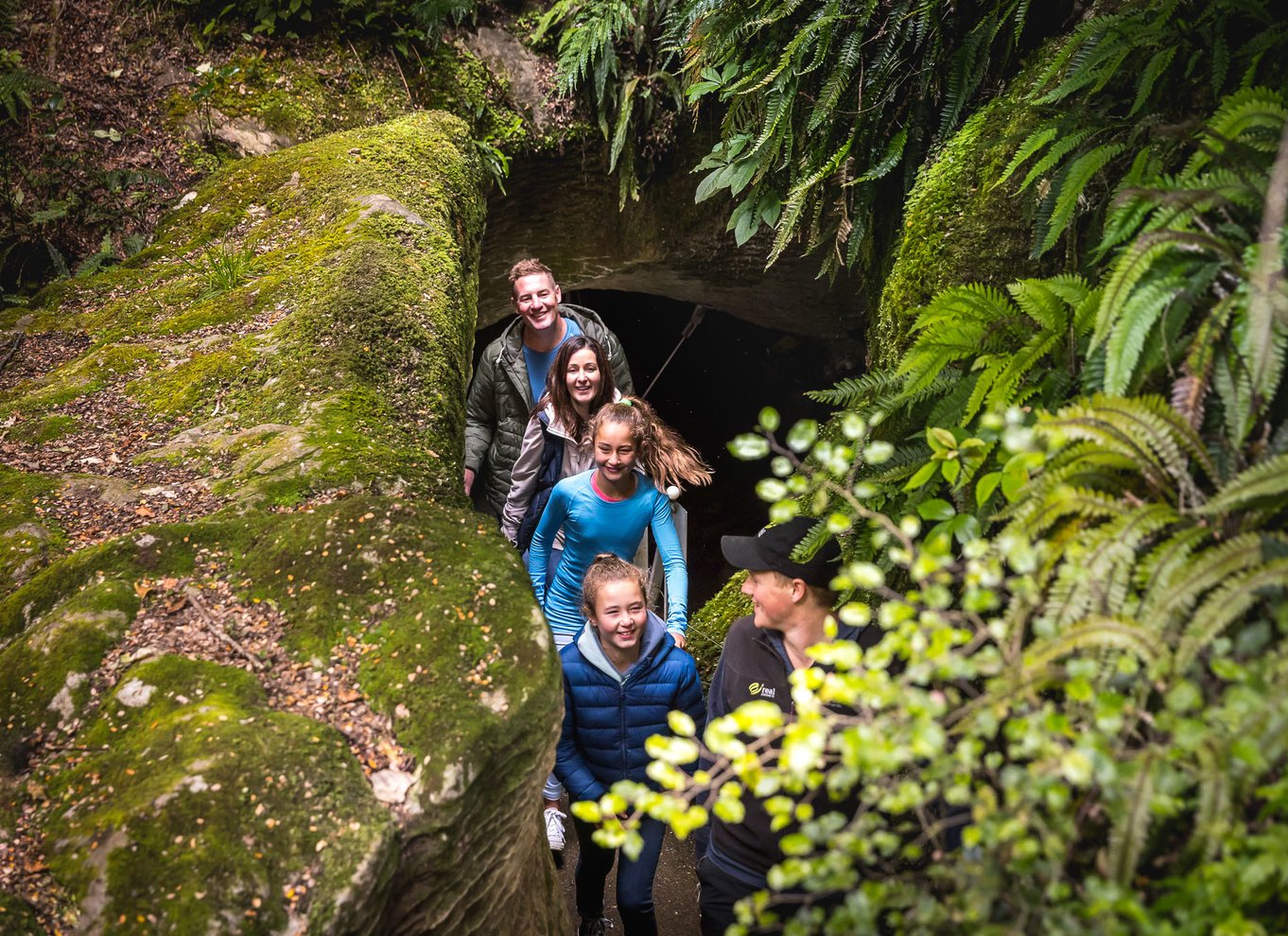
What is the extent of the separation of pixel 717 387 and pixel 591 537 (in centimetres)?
790

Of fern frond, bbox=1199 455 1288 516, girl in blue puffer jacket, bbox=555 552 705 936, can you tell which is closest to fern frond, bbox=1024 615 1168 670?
fern frond, bbox=1199 455 1288 516

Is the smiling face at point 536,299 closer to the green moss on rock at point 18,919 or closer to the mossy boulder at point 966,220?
the mossy boulder at point 966,220

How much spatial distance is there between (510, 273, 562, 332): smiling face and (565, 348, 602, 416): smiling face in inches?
20.3

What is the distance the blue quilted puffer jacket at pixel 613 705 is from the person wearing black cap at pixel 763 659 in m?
0.38

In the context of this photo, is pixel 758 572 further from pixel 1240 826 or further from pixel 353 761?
pixel 1240 826

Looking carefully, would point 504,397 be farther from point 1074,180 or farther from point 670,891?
point 1074,180

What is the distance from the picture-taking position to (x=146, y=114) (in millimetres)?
7078

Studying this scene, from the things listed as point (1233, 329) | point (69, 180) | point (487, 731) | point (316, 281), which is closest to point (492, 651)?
point (487, 731)

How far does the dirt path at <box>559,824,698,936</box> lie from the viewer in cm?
463

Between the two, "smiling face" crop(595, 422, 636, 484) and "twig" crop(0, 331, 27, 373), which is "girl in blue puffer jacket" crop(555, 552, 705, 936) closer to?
"smiling face" crop(595, 422, 636, 484)

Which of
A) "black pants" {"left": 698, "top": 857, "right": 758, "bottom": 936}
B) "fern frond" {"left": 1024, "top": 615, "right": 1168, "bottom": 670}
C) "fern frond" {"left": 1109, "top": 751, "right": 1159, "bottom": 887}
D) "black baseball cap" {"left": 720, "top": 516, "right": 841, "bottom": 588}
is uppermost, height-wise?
"fern frond" {"left": 1024, "top": 615, "right": 1168, "bottom": 670}

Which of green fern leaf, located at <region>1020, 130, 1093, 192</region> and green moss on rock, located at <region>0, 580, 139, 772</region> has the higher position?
green fern leaf, located at <region>1020, 130, 1093, 192</region>

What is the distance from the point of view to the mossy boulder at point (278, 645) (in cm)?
220

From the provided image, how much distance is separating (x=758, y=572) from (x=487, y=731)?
45.6 inches
